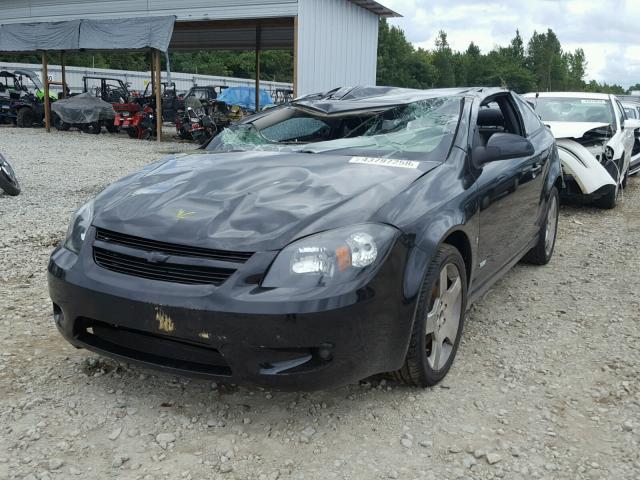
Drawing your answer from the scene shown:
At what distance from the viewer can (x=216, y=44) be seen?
83.8 ft

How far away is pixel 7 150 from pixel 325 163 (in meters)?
13.0

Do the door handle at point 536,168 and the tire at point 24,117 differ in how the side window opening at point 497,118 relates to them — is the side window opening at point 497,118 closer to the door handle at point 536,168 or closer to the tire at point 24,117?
the door handle at point 536,168

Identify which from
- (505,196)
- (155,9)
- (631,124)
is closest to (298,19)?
(155,9)

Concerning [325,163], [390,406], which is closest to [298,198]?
[325,163]

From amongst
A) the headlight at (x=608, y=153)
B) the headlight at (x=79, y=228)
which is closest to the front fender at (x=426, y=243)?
the headlight at (x=79, y=228)

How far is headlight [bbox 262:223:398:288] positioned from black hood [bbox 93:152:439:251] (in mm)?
59

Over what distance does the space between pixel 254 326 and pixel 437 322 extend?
1.04 meters

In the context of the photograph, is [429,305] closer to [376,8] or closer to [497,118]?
[497,118]

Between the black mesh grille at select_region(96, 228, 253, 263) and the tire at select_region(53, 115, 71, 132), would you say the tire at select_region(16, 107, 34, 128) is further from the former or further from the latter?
the black mesh grille at select_region(96, 228, 253, 263)

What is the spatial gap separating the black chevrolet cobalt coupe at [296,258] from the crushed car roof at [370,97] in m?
0.34

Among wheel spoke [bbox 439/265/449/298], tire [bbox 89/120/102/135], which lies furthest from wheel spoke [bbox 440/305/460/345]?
tire [bbox 89/120/102/135]

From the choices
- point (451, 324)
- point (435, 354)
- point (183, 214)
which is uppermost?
point (183, 214)

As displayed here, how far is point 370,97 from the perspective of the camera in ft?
13.5

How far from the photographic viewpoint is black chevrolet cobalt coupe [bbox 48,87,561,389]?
2.35m
